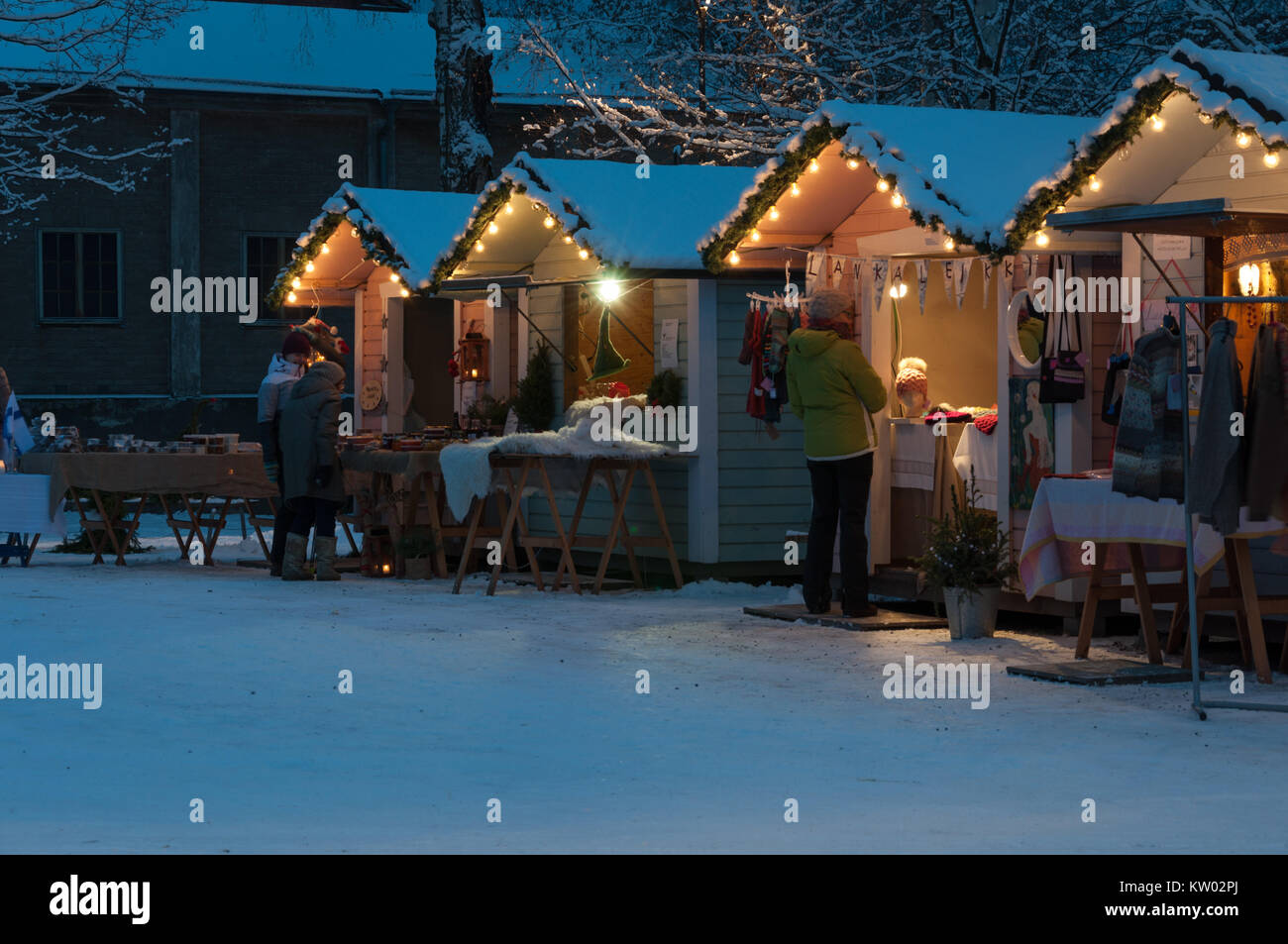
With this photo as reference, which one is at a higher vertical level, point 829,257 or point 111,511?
point 829,257

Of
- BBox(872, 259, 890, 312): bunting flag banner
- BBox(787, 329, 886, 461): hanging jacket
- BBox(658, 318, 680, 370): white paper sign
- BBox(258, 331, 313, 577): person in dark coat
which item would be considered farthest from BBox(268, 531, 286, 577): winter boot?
BBox(872, 259, 890, 312): bunting flag banner

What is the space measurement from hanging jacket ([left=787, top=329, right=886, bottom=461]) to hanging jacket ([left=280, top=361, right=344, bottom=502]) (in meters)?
3.94

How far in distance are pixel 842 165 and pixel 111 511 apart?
23.0 feet

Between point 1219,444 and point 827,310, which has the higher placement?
Result: point 827,310

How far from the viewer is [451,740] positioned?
764 centimetres

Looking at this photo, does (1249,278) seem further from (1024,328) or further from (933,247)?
(933,247)

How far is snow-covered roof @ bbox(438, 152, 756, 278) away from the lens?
44.2 ft

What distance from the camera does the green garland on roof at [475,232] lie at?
48.2ft

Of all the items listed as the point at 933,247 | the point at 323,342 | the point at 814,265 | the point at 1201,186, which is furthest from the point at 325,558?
the point at 1201,186

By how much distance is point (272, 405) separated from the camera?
567 inches

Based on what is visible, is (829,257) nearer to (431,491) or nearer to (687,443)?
(687,443)

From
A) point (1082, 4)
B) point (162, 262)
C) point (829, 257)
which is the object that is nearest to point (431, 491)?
point (829, 257)

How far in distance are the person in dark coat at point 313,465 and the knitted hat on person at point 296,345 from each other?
376 mm

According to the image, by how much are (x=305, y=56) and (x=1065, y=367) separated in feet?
62.2
